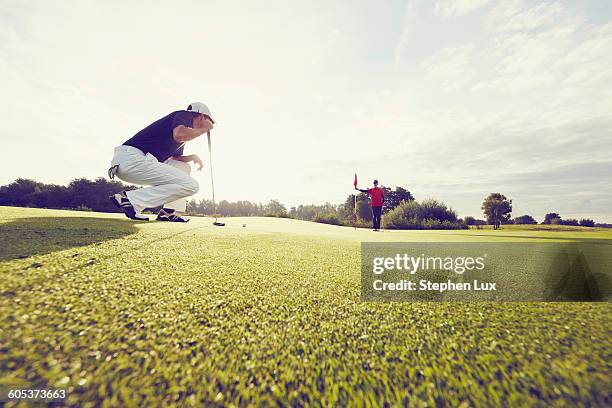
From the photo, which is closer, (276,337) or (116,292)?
(276,337)

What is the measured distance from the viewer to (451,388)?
103 cm

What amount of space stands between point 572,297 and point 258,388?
232cm

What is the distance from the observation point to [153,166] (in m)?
5.64

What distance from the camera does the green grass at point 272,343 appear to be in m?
1.00

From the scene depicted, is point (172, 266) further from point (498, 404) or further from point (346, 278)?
point (498, 404)

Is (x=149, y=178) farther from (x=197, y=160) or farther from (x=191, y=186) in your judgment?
(x=197, y=160)

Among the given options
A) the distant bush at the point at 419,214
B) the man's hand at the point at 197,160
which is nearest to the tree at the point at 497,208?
the distant bush at the point at 419,214

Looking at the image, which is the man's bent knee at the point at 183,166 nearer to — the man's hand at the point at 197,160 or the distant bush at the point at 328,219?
the man's hand at the point at 197,160

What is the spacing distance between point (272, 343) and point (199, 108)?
616 cm

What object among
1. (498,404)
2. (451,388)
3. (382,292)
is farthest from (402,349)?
(382,292)

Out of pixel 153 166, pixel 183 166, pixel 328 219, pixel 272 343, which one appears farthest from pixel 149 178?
pixel 328 219

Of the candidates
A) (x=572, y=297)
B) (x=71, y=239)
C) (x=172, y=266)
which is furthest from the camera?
(x=71, y=239)

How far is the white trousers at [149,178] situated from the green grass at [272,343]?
395cm

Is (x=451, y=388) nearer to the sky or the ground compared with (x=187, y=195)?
nearer to the ground
